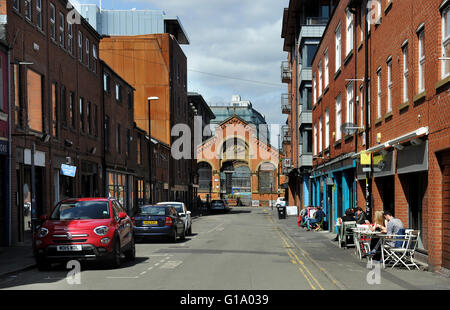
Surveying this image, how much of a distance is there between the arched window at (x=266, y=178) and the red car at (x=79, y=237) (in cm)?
7379

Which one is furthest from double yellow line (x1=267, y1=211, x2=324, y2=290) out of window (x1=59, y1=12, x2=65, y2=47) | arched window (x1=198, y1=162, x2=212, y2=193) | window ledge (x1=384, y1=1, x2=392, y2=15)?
arched window (x1=198, y1=162, x2=212, y2=193)

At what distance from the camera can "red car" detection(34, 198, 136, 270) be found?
13.0 metres

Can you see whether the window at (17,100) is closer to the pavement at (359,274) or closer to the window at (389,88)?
the pavement at (359,274)

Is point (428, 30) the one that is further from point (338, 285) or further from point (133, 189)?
point (133, 189)

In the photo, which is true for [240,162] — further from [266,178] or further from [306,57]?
[306,57]

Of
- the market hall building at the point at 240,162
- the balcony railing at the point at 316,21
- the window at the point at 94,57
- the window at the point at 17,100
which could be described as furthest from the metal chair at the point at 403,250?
the market hall building at the point at 240,162

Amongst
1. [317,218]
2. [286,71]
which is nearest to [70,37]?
[317,218]

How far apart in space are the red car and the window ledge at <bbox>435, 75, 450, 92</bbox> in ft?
25.7

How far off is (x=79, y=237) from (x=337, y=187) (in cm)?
1763

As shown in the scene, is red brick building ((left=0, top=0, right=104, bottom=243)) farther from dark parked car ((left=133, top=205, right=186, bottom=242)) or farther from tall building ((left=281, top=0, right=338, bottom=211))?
tall building ((left=281, top=0, right=338, bottom=211))

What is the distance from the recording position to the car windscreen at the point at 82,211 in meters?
14.0

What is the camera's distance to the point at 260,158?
87812 millimetres
